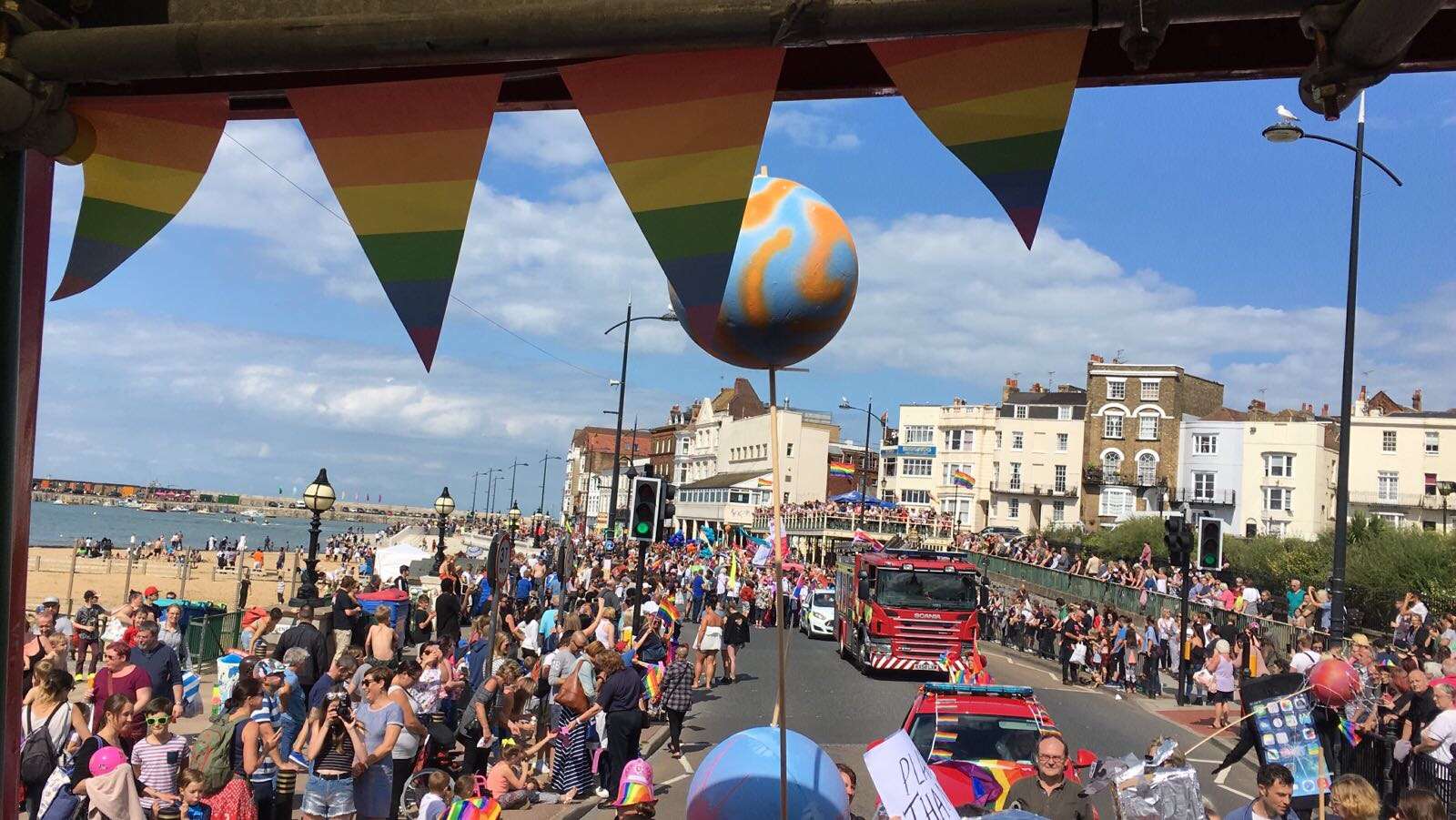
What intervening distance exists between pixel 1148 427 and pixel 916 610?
5989cm

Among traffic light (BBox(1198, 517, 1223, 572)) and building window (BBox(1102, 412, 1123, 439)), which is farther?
building window (BBox(1102, 412, 1123, 439))

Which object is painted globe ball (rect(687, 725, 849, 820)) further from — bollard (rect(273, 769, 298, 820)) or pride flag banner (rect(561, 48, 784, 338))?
bollard (rect(273, 769, 298, 820))

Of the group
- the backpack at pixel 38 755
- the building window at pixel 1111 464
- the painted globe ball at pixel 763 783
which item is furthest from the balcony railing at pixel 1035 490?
the painted globe ball at pixel 763 783


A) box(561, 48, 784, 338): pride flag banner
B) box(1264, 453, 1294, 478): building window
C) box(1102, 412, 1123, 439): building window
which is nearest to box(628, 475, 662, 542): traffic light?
box(561, 48, 784, 338): pride flag banner

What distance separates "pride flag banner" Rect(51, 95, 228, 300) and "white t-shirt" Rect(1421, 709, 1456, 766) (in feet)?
37.9

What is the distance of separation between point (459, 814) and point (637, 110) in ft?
21.1

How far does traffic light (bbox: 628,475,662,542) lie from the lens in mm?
16344

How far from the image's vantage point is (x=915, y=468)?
91125 millimetres

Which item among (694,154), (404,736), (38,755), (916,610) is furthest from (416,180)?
(916,610)

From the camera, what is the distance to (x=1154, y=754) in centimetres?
605

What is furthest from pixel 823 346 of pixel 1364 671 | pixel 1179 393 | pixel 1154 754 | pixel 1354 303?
pixel 1179 393

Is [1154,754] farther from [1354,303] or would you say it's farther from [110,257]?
[1354,303]

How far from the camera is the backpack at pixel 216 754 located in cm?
783

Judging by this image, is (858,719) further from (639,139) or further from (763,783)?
(639,139)
